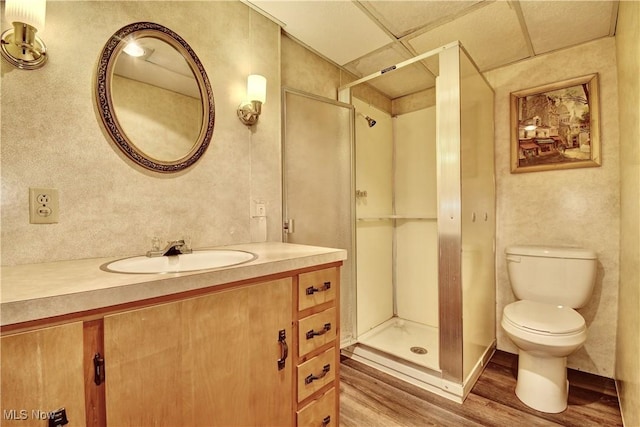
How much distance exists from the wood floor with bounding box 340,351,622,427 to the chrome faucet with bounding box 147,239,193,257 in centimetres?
121

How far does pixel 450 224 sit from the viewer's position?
1725 mm

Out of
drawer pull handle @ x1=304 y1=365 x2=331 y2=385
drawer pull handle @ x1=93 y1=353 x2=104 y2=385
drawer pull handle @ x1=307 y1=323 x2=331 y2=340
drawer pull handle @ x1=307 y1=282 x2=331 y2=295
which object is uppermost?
drawer pull handle @ x1=307 y1=282 x2=331 y2=295

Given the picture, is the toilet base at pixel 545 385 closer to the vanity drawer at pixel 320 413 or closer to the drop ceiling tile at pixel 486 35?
the vanity drawer at pixel 320 413

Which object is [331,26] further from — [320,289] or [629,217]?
[629,217]

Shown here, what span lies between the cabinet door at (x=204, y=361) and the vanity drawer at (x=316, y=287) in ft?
0.24

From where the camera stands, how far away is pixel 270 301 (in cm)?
101

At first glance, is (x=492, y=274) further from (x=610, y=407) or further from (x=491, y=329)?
(x=610, y=407)

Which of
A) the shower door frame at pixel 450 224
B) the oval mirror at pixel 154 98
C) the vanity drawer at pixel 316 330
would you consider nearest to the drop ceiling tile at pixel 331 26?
the shower door frame at pixel 450 224

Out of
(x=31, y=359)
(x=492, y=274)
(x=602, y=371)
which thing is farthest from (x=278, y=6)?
(x=602, y=371)

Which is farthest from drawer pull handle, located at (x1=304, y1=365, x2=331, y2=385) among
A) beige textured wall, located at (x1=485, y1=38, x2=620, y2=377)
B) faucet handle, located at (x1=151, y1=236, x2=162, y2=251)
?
beige textured wall, located at (x1=485, y1=38, x2=620, y2=377)

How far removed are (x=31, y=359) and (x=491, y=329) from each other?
2649 millimetres

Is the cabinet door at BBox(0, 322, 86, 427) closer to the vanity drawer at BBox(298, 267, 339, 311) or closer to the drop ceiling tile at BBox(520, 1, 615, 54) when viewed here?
the vanity drawer at BBox(298, 267, 339, 311)

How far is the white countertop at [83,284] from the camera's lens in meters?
0.59

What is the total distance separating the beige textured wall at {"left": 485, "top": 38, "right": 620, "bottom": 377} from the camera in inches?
Answer: 74.1
